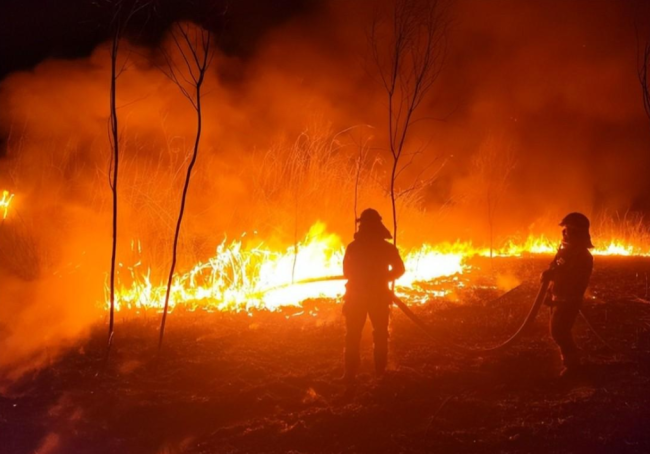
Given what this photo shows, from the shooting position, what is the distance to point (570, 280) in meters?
6.14

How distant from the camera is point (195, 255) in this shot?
13.1 meters

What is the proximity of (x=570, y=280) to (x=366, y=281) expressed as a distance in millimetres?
2676

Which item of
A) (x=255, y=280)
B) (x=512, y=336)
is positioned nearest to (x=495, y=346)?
(x=512, y=336)

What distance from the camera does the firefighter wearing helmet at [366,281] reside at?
19.8ft

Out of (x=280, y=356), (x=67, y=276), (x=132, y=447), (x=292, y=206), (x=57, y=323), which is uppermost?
(x=292, y=206)

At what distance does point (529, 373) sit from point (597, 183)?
75.7 feet

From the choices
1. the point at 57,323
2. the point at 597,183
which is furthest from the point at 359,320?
the point at 597,183

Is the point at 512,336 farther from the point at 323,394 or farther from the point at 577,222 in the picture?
the point at 323,394

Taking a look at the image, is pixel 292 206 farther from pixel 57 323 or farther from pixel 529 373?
pixel 529 373

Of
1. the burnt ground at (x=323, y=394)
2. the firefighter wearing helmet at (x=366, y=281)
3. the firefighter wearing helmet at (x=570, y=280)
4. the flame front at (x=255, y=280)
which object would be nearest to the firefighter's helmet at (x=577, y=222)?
the firefighter wearing helmet at (x=570, y=280)

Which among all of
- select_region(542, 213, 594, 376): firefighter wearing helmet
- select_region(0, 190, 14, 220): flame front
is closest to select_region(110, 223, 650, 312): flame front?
select_region(0, 190, 14, 220): flame front

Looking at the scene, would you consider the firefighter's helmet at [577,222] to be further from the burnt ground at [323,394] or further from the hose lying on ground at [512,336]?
the burnt ground at [323,394]

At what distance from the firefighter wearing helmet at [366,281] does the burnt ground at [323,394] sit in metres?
0.66

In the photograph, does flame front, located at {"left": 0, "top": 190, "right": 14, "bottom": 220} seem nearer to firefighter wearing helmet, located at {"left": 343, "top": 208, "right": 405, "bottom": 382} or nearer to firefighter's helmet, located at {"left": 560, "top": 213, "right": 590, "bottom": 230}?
firefighter wearing helmet, located at {"left": 343, "top": 208, "right": 405, "bottom": 382}
